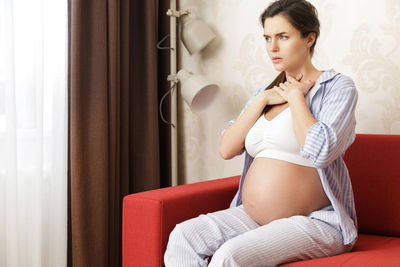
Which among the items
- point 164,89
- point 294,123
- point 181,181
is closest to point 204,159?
point 181,181

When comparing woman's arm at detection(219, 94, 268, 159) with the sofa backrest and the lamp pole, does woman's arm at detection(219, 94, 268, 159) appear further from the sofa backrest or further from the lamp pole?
the lamp pole

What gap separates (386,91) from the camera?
2.01 meters

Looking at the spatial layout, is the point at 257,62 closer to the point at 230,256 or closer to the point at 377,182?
the point at 377,182

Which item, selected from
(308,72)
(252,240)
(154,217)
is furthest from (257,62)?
(252,240)

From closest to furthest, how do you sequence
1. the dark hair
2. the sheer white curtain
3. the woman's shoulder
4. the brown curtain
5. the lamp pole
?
the woman's shoulder < the dark hair < the sheer white curtain < the brown curtain < the lamp pole

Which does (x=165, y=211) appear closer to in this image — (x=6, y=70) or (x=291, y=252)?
(x=291, y=252)

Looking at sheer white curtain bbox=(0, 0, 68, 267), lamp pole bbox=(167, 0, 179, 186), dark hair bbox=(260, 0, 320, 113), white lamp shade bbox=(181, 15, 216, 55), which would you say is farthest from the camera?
lamp pole bbox=(167, 0, 179, 186)

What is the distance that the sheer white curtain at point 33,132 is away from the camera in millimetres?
1918

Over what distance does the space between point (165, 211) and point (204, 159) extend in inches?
44.9

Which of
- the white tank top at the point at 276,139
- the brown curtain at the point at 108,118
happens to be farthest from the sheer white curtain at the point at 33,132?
the white tank top at the point at 276,139

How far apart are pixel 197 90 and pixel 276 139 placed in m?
0.84

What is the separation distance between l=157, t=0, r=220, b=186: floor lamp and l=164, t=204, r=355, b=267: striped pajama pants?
2.98 ft

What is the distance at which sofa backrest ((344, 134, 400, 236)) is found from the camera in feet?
5.67

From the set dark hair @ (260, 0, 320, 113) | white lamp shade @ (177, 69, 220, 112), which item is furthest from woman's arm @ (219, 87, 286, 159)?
white lamp shade @ (177, 69, 220, 112)
